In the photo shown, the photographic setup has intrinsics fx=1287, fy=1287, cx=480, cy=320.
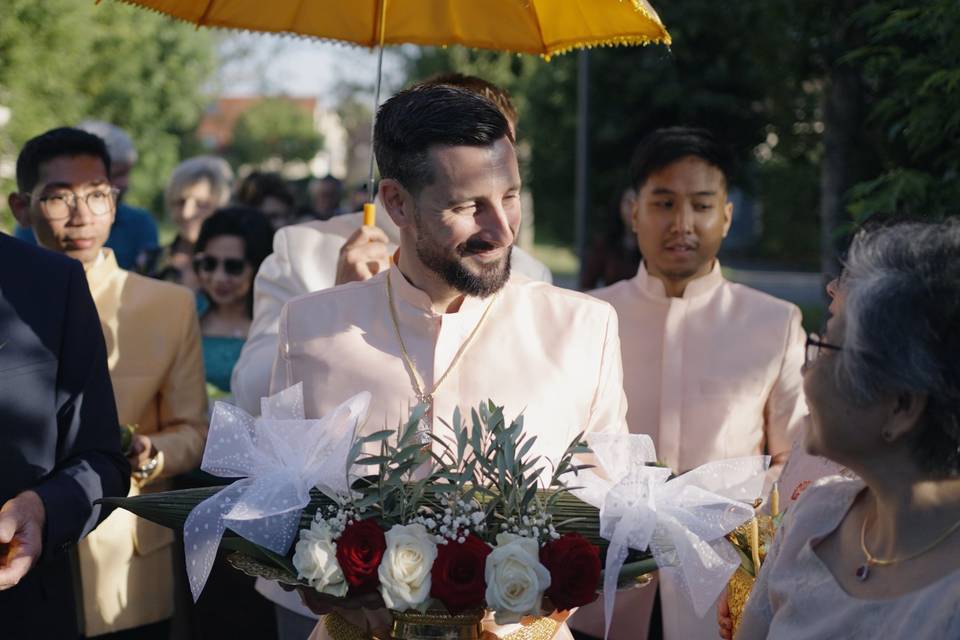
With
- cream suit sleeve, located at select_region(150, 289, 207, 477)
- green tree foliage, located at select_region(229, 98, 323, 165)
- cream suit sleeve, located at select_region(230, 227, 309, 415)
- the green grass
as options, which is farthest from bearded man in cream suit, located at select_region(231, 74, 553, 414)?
green tree foliage, located at select_region(229, 98, 323, 165)

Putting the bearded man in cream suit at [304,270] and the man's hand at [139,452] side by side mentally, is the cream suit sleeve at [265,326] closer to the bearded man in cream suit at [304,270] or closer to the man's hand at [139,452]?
the bearded man in cream suit at [304,270]

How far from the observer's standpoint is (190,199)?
9.58 metres

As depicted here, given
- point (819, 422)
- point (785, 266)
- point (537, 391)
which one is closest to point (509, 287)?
point (537, 391)

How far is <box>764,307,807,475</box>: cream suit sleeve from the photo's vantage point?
4.62 meters

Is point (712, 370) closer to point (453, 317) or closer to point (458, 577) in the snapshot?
point (453, 317)

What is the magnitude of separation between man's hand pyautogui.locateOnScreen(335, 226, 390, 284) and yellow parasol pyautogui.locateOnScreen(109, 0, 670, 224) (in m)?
0.11

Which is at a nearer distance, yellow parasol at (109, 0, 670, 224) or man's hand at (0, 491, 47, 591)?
man's hand at (0, 491, 47, 591)

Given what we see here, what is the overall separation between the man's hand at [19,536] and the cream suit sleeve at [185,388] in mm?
1600

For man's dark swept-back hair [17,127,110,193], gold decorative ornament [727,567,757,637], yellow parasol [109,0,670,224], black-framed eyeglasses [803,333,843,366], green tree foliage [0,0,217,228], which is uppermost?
green tree foliage [0,0,217,228]

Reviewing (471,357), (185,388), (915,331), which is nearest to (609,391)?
(471,357)

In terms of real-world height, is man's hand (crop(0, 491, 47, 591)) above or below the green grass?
above

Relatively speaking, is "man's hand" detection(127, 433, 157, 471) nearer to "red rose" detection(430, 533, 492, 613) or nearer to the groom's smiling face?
the groom's smiling face

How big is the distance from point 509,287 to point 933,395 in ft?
4.98

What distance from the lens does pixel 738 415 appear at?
4.64m
